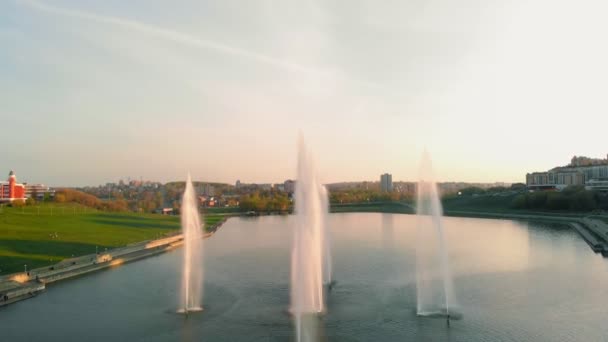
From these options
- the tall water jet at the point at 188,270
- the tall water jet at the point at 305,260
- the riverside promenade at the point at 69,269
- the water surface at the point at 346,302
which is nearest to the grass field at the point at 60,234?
the riverside promenade at the point at 69,269

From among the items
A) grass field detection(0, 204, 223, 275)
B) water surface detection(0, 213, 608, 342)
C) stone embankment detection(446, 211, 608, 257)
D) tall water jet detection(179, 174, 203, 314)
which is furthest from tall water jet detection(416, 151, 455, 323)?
grass field detection(0, 204, 223, 275)

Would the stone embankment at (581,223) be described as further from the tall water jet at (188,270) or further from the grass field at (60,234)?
Answer: the grass field at (60,234)

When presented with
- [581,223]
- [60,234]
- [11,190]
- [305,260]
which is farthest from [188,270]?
[11,190]

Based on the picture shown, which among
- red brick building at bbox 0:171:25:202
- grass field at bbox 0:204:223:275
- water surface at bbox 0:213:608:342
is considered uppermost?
red brick building at bbox 0:171:25:202

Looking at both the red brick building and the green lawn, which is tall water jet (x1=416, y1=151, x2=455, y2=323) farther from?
the red brick building

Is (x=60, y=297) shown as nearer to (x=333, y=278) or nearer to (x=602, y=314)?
(x=333, y=278)

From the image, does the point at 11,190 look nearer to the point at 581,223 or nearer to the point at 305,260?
the point at 305,260
